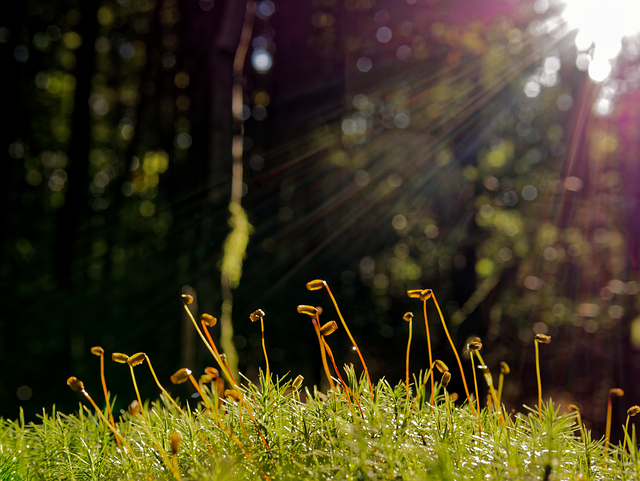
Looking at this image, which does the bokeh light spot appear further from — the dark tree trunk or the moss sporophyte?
the moss sporophyte

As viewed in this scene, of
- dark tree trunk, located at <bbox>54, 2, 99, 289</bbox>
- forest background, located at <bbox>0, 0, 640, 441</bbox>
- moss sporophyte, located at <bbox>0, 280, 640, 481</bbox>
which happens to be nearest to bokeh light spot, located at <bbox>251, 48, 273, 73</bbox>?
forest background, located at <bbox>0, 0, 640, 441</bbox>

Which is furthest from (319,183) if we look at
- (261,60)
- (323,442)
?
(323,442)

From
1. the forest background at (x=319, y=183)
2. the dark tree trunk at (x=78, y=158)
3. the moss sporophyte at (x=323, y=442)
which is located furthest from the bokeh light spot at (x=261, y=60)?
the moss sporophyte at (x=323, y=442)

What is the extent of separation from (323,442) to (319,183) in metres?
5.37

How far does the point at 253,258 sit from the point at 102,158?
9540 millimetres

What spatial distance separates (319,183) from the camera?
20.9 feet

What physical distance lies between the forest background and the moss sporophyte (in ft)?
8.67

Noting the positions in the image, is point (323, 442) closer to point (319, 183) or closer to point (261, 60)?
point (319, 183)

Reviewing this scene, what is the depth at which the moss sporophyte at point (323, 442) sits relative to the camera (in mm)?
1056

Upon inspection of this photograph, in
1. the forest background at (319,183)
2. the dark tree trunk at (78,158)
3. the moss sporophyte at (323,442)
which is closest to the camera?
the moss sporophyte at (323,442)

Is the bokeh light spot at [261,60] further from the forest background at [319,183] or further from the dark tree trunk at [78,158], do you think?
the dark tree trunk at [78,158]

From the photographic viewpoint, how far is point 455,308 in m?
9.54

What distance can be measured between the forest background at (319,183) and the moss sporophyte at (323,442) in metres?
2.64

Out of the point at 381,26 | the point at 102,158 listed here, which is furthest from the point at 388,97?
the point at 102,158
